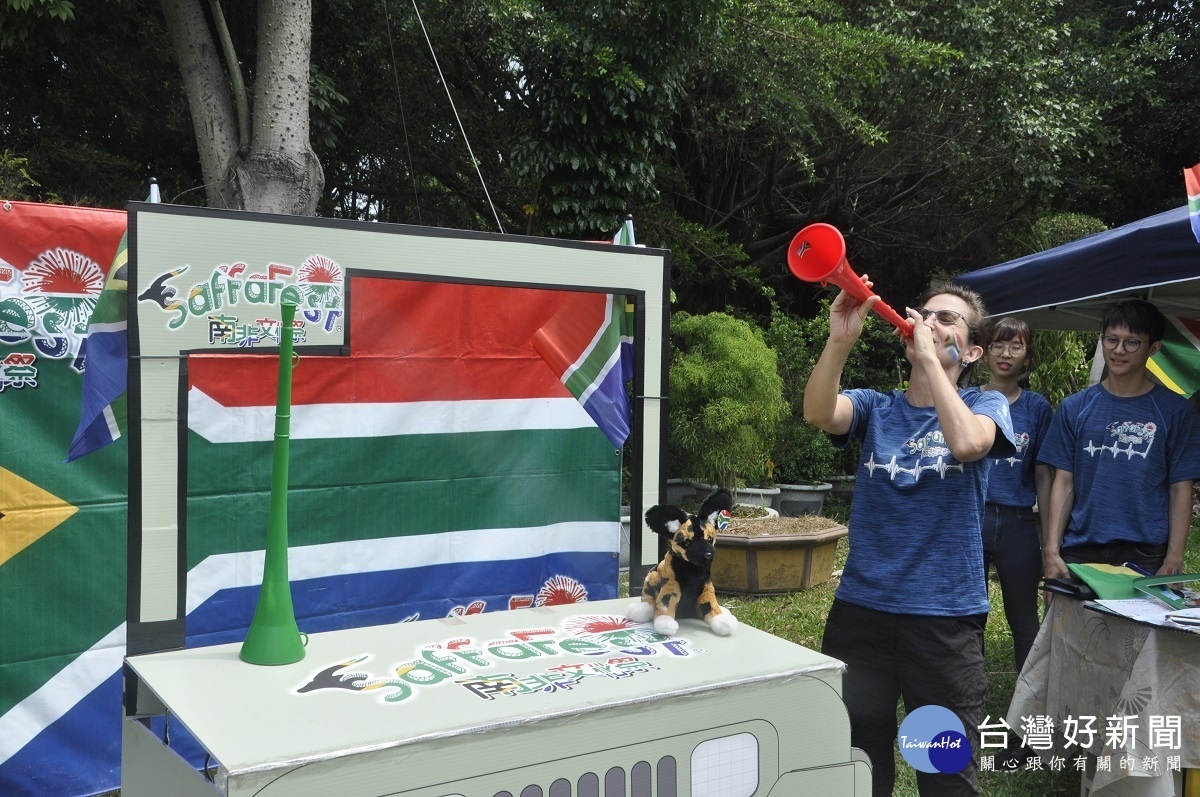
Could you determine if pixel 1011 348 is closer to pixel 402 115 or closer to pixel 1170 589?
pixel 1170 589

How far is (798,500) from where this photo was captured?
300 inches

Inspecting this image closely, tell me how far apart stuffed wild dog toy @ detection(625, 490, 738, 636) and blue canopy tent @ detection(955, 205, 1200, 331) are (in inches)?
68.7

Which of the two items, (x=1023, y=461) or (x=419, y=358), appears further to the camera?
(x=1023, y=461)

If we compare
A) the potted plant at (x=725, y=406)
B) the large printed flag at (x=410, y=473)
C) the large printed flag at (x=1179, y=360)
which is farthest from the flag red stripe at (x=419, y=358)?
the potted plant at (x=725, y=406)

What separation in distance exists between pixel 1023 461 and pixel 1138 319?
671 millimetres

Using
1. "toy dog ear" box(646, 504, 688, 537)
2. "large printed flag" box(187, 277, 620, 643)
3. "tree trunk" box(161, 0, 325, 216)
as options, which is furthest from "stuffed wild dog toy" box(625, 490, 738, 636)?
"tree trunk" box(161, 0, 325, 216)

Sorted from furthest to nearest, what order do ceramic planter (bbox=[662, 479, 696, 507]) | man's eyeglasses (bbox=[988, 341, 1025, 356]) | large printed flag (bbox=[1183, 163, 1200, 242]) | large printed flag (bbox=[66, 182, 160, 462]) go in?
1. ceramic planter (bbox=[662, 479, 696, 507])
2. man's eyeglasses (bbox=[988, 341, 1025, 356])
3. large printed flag (bbox=[1183, 163, 1200, 242])
4. large printed flag (bbox=[66, 182, 160, 462])

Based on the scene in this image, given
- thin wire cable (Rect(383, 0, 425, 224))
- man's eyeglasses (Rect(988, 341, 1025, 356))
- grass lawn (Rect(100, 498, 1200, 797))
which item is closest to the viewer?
grass lawn (Rect(100, 498, 1200, 797))

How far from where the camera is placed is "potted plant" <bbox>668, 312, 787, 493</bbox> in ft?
21.2

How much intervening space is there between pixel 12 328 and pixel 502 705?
216 centimetres

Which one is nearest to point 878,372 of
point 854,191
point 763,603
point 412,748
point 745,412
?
point 854,191

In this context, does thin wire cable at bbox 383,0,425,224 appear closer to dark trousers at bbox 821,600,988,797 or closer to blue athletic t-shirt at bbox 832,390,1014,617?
blue athletic t-shirt at bbox 832,390,1014,617

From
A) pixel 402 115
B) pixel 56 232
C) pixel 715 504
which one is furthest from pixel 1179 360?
pixel 402 115

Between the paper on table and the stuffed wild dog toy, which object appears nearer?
the stuffed wild dog toy
